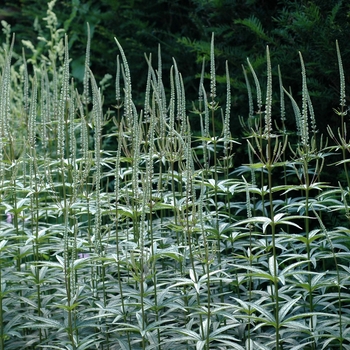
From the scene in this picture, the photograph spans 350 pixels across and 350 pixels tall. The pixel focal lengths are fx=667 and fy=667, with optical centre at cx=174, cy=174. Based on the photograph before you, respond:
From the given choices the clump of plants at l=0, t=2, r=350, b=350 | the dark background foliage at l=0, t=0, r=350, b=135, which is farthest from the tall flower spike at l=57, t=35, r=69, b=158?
the dark background foliage at l=0, t=0, r=350, b=135

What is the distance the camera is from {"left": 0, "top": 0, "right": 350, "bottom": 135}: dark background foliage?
5.11 metres

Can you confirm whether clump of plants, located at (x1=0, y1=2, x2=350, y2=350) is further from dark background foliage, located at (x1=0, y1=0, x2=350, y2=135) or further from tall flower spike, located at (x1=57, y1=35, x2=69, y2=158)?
dark background foliage, located at (x1=0, y1=0, x2=350, y2=135)

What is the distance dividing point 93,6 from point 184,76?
98.6 inches

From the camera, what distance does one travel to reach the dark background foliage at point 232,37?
5113 millimetres

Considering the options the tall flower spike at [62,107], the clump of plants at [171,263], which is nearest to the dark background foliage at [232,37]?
the clump of plants at [171,263]

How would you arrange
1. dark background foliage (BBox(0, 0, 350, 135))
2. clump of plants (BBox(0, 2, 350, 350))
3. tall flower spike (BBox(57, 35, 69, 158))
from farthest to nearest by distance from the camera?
dark background foliage (BBox(0, 0, 350, 135)) < tall flower spike (BBox(57, 35, 69, 158)) < clump of plants (BBox(0, 2, 350, 350))

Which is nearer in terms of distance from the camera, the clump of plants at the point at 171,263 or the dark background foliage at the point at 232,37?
the clump of plants at the point at 171,263

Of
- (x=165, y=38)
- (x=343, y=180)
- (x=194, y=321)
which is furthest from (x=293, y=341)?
(x=165, y=38)

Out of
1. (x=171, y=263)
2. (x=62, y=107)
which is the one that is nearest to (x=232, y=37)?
(x=171, y=263)

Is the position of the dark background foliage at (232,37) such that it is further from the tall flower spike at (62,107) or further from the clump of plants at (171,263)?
the tall flower spike at (62,107)

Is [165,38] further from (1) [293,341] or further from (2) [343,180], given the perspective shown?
(1) [293,341]

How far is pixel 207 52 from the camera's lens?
581cm

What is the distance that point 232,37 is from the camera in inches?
243

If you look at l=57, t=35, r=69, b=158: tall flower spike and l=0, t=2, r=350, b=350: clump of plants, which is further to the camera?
l=57, t=35, r=69, b=158: tall flower spike
